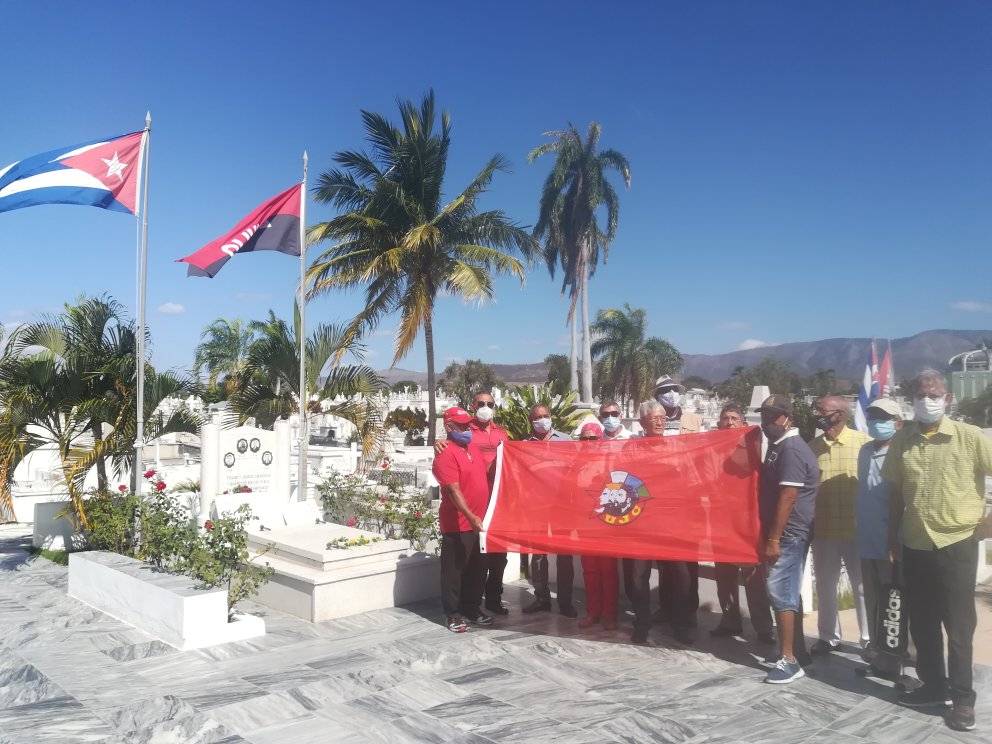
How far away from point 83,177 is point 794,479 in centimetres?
735

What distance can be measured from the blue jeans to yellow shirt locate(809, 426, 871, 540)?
39cm

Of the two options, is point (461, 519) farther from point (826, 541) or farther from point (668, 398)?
point (668, 398)

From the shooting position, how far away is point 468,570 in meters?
5.83

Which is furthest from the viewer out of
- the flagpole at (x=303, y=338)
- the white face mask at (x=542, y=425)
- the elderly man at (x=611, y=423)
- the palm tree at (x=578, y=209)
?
the palm tree at (x=578, y=209)

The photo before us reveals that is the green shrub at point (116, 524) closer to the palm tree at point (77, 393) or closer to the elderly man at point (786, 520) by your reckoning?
the palm tree at point (77, 393)

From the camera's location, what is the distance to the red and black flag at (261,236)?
8891mm

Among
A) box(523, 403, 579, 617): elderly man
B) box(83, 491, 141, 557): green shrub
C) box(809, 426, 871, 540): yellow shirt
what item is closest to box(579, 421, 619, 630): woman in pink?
box(523, 403, 579, 617): elderly man

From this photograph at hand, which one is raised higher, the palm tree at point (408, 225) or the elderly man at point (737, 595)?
the palm tree at point (408, 225)

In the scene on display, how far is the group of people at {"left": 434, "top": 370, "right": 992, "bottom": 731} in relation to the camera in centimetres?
405

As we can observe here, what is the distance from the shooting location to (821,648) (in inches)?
199

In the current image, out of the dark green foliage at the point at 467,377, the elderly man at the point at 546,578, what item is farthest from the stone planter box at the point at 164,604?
the dark green foliage at the point at 467,377

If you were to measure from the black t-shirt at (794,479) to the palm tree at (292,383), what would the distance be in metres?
8.25

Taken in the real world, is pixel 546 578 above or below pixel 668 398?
below

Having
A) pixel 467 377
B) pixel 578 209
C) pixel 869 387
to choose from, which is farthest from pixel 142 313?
pixel 467 377
